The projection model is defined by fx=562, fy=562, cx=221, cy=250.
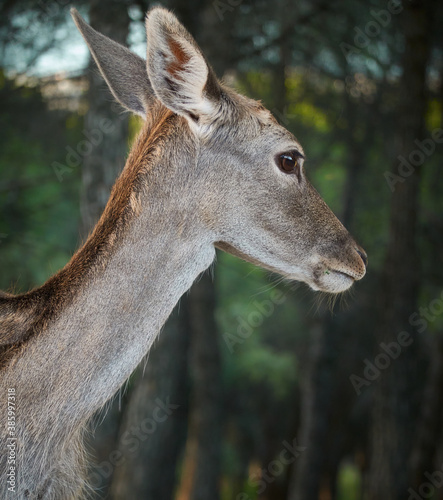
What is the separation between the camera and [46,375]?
110 inches

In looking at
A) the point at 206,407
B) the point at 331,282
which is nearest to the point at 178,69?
the point at 331,282

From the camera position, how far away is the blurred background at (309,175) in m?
7.42

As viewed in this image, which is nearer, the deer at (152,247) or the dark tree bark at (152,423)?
the deer at (152,247)

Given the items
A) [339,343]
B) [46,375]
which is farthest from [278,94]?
[339,343]

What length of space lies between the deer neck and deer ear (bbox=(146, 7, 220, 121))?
0.38m

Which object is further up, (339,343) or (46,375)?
(46,375)

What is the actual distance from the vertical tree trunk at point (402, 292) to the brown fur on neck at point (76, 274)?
562 cm

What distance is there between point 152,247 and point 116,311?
38 centimetres

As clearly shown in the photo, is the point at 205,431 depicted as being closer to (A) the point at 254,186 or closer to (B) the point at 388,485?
(B) the point at 388,485

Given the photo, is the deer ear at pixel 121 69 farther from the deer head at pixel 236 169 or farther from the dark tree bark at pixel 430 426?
the dark tree bark at pixel 430 426

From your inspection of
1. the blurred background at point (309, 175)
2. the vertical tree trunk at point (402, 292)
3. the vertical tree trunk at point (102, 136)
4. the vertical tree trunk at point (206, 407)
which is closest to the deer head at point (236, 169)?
the blurred background at point (309, 175)

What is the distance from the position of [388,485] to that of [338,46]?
657cm

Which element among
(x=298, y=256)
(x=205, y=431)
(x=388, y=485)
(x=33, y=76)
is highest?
(x=298, y=256)

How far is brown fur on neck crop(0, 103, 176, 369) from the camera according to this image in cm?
283
